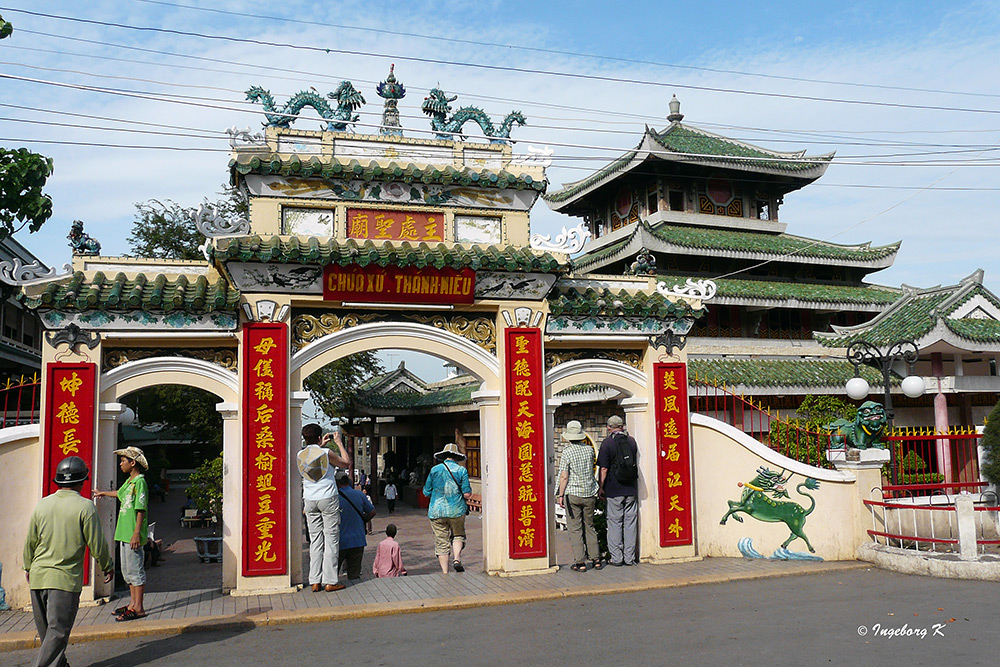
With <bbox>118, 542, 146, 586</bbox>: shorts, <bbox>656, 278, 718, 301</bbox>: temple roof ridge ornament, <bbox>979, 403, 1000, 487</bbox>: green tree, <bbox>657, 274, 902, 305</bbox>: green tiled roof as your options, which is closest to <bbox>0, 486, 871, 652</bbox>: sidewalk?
<bbox>118, 542, 146, 586</bbox>: shorts

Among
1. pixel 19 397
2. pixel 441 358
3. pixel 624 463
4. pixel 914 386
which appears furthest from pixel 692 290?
pixel 19 397

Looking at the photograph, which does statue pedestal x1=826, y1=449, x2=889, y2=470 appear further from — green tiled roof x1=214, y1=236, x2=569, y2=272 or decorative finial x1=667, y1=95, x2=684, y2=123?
decorative finial x1=667, y1=95, x2=684, y2=123

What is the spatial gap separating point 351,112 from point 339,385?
1426 cm

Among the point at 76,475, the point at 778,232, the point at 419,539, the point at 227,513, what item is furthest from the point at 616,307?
the point at 778,232

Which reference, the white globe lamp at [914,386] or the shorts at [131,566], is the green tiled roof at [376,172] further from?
the white globe lamp at [914,386]

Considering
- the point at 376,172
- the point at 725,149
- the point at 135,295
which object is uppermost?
the point at 725,149

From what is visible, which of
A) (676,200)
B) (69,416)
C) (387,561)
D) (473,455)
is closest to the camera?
(69,416)

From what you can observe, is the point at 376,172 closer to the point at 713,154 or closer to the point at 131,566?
the point at 131,566

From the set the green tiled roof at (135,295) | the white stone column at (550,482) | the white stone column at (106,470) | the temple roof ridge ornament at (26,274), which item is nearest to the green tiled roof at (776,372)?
the white stone column at (550,482)

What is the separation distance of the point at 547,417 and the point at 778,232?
1661 cm

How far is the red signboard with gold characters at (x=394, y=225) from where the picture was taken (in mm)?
9461

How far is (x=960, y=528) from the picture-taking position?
875 cm

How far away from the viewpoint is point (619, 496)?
9.99m

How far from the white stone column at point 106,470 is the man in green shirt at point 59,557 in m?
2.44
